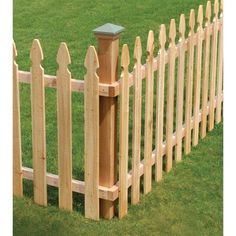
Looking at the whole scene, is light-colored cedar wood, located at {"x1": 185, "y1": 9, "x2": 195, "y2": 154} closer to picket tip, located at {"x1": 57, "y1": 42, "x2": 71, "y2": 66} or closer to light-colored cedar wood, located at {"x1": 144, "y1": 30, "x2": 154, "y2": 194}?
light-colored cedar wood, located at {"x1": 144, "y1": 30, "x2": 154, "y2": 194}

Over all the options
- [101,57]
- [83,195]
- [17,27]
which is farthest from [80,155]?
[17,27]

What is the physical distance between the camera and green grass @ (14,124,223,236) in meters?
4.42

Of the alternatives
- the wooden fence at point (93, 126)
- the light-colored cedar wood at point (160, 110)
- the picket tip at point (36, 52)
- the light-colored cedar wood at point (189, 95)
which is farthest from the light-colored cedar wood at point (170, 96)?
the picket tip at point (36, 52)

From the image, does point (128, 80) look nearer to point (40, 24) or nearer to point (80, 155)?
point (80, 155)

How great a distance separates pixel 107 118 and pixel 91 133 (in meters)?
0.16

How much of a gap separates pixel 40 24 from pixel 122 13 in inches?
63.8

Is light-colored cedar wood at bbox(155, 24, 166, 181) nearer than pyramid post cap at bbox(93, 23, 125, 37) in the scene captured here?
No

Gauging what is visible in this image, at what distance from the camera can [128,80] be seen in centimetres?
439

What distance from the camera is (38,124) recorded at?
4.56m

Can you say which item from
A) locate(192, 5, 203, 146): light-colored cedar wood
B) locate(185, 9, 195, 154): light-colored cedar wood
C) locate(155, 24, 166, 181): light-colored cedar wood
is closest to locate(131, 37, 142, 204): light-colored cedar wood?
locate(155, 24, 166, 181): light-colored cedar wood

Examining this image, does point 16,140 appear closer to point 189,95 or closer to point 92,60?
point 92,60

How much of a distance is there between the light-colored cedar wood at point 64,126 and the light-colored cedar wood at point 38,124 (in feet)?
0.50

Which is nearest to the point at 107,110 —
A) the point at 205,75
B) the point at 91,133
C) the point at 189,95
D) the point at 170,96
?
the point at 91,133

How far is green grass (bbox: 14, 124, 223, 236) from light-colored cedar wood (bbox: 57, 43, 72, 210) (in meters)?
0.17
